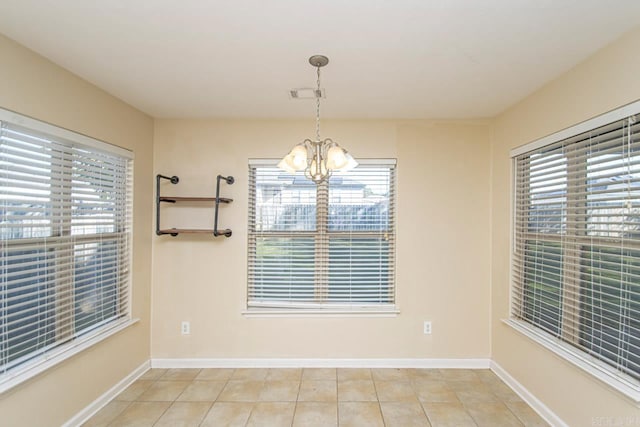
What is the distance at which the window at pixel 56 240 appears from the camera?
1734 millimetres

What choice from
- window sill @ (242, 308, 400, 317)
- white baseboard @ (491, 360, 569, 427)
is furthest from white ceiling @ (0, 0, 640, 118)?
white baseboard @ (491, 360, 569, 427)

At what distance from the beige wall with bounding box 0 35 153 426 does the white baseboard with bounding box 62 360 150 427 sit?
38 millimetres

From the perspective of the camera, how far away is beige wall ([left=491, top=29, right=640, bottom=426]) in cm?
169

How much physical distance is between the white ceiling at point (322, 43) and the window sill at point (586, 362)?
1844mm

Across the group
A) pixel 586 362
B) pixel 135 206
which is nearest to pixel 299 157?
pixel 135 206

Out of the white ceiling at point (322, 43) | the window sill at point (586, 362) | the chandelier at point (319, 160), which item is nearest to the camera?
the white ceiling at point (322, 43)

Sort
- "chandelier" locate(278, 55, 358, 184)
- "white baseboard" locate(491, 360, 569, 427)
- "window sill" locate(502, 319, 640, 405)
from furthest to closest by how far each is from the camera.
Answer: "white baseboard" locate(491, 360, 569, 427) < "chandelier" locate(278, 55, 358, 184) < "window sill" locate(502, 319, 640, 405)

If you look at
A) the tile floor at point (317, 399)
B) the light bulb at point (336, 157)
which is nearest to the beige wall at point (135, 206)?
the tile floor at point (317, 399)

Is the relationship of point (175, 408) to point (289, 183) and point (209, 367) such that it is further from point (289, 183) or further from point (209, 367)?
point (289, 183)

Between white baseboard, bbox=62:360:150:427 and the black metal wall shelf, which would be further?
the black metal wall shelf

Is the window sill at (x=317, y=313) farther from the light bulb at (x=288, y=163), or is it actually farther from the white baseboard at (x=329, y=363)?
the light bulb at (x=288, y=163)

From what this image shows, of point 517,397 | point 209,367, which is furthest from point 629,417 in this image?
point 209,367

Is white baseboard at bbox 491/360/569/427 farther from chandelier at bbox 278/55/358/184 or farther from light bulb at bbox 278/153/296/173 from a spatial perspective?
light bulb at bbox 278/153/296/173

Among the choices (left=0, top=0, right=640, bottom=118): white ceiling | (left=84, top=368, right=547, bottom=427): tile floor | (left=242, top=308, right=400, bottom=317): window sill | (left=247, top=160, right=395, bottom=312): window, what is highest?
(left=0, top=0, right=640, bottom=118): white ceiling
